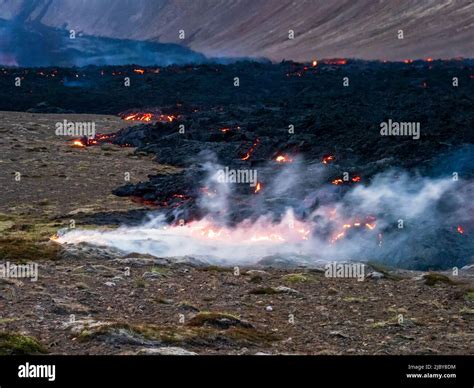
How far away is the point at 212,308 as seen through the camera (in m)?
23.3

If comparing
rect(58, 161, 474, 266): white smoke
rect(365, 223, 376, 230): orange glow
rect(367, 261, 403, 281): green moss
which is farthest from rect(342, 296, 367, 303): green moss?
rect(365, 223, 376, 230): orange glow

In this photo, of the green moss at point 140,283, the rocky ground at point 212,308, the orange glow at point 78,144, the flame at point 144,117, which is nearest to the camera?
the rocky ground at point 212,308

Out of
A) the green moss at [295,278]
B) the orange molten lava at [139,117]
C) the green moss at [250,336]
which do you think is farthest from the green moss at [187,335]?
the orange molten lava at [139,117]

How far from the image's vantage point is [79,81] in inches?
6924

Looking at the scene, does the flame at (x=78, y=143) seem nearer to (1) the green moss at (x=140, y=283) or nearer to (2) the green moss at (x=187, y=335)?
(1) the green moss at (x=140, y=283)

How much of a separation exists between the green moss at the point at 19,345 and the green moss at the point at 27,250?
549 inches

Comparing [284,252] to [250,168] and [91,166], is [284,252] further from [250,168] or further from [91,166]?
[91,166]

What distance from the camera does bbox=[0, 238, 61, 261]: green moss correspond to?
30531 mm

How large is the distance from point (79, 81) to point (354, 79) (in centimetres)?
7507

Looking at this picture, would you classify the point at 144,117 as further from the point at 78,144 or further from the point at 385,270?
the point at 385,270

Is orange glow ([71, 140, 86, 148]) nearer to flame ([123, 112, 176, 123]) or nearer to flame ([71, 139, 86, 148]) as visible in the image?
flame ([71, 139, 86, 148])

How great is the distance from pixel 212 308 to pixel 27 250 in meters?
12.7

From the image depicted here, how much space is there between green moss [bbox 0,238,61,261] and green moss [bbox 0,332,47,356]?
13.9 m

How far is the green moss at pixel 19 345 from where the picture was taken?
52.6 ft
